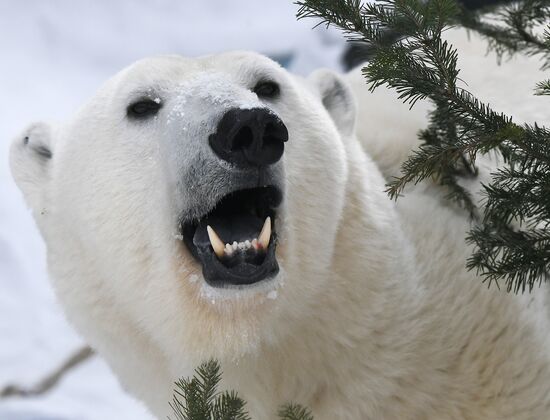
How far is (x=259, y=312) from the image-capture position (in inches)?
86.8

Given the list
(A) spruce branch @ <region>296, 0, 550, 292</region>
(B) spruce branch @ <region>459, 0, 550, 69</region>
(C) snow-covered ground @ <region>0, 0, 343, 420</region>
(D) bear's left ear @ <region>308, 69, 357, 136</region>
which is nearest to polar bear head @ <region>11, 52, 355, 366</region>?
(D) bear's left ear @ <region>308, 69, 357, 136</region>

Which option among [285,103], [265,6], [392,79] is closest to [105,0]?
[265,6]

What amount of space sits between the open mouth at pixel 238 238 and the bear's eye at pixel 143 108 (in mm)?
372

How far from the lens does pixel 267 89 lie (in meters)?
2.47

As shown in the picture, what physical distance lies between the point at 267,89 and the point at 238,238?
577mm

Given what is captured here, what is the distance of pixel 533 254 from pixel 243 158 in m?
0.67

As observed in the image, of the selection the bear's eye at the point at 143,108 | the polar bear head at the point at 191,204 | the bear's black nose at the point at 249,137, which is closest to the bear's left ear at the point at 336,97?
the polar bear head at the point at 191,204

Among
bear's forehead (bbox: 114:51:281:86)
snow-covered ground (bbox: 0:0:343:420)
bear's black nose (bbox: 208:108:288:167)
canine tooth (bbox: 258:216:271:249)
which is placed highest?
snow-covered ground (bbox: 0:0:343:420)

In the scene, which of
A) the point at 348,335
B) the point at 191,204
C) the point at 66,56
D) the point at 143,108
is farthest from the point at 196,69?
the point at 66,56

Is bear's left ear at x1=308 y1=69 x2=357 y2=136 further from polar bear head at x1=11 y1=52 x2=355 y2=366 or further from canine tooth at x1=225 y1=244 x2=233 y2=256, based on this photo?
canine tooth at x1=225 y1=244 x2=233 y2=256

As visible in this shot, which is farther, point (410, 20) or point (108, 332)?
point (108, 332)

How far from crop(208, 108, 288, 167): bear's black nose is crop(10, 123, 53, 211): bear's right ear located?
889 mm

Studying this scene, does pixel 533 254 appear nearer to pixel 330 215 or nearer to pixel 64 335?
pixel 330 215

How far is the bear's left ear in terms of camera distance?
2832mm
